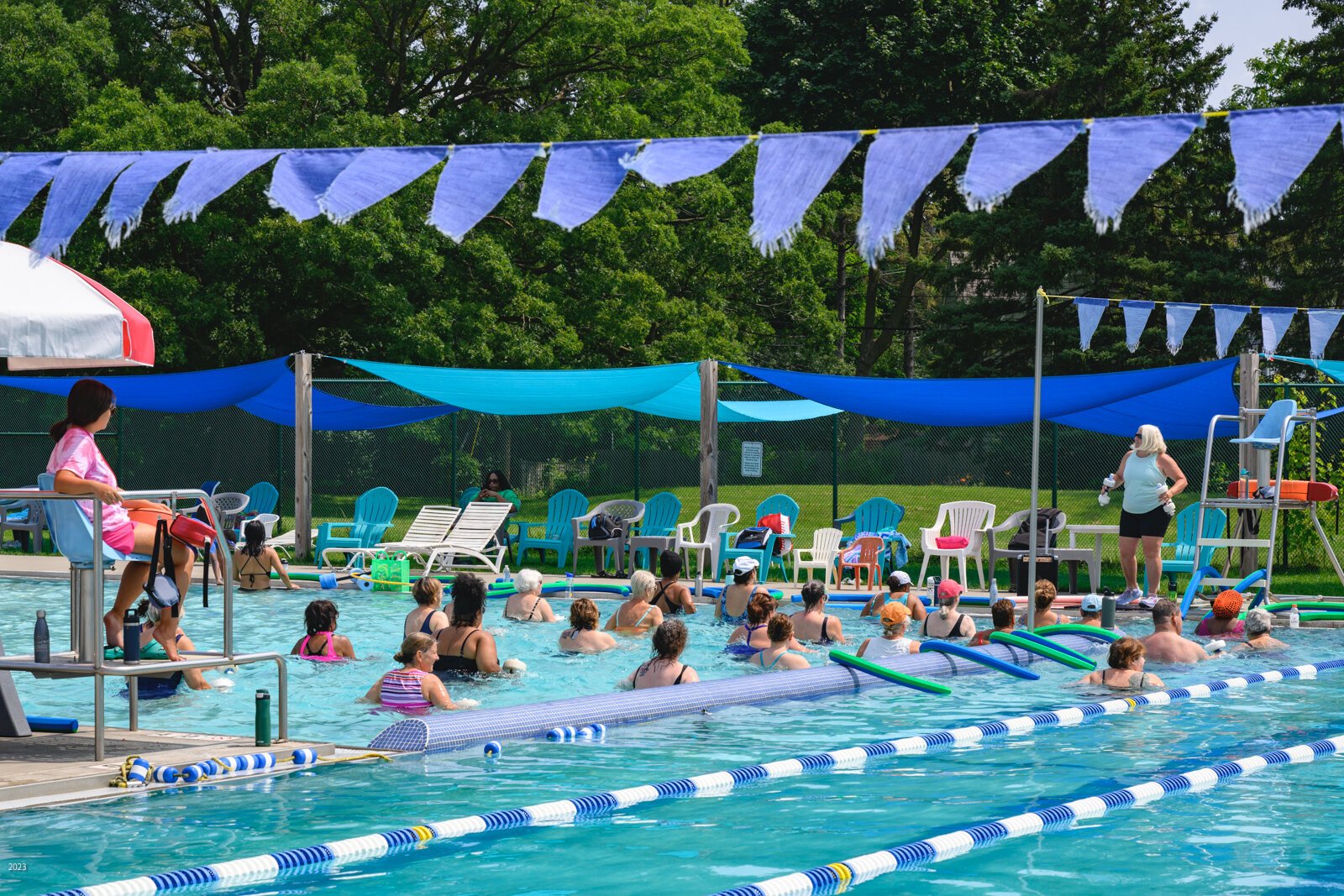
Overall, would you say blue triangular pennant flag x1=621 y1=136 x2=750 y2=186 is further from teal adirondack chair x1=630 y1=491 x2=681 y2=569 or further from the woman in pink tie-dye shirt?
teal adirondack chair x1=630 y1=491 x2=681 y2=569

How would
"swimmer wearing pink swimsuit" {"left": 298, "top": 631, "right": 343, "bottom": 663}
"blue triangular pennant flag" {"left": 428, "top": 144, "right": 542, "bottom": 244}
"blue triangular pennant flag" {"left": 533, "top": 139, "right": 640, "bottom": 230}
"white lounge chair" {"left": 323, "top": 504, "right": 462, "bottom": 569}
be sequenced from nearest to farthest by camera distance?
"blue triangular pennant flag" {"left": 533, "top": 139, "right": 640, "bottom": 230}
"blue triangular pennant flag" {"left": 428, "top": 144, "right": 542, "bottom": 244}
"swimmer wearing pink swimsuit" {"left": 298, "top": 631, "right": 343, "bottom": 663}
"white lounge chair" {"left": 323, "top": 504, "right": 462, "bottom": 569}

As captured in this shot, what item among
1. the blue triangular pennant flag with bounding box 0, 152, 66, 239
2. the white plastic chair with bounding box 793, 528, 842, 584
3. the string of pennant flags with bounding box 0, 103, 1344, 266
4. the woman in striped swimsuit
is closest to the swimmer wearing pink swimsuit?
the woman in striped swimsuit

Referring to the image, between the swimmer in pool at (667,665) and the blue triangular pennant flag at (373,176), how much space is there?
11.1 feet

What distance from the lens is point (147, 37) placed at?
28547 millimetres

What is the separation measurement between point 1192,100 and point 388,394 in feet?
Result: 59.7

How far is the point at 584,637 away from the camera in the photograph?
39.7 ft

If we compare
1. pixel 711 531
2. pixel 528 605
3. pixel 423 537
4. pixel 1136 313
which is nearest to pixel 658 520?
pixel 711 531

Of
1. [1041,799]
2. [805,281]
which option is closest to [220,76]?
[805,281]

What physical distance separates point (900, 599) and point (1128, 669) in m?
2.94

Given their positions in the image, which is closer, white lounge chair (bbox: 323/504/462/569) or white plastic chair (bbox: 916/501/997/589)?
white plastic chair (bbox: 916/501/997/589)

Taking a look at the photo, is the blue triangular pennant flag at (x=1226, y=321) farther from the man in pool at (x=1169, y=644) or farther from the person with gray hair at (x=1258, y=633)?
the man in pool at (x=1169, y=644)

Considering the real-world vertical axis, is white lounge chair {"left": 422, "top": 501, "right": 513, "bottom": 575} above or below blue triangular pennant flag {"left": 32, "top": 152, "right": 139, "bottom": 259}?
below

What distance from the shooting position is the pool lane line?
566 centimetres

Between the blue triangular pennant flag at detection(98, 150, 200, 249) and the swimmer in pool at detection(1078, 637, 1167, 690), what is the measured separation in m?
7.13
